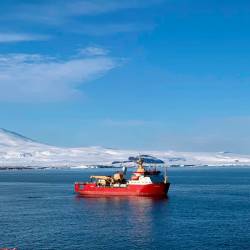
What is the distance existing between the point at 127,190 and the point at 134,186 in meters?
2.15

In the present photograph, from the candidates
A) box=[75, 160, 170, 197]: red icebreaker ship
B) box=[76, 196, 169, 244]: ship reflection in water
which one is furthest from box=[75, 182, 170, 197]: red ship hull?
box=[76, 196, 169, 244]: ship reflection in water

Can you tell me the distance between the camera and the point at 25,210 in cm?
9831

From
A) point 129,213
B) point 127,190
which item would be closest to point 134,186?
point 127,190

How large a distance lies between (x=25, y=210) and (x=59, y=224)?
20.5m

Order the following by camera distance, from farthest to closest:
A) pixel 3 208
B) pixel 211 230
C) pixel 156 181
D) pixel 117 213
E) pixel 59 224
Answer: pixel 156 181 < pixel 3 208 < pixel 117 213 < pixel 59 224 < pixel 211 230

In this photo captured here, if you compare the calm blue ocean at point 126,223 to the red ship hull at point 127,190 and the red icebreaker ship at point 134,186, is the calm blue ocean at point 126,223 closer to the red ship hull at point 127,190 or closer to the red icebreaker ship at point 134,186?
the red ship hull at point 127,190

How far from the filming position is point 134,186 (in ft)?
402

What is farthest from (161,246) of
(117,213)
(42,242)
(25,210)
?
(25,210)

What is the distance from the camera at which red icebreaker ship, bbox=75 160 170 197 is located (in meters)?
120

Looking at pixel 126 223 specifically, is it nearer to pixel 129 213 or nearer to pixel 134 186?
pixel 129 213

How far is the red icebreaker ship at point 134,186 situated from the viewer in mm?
120375

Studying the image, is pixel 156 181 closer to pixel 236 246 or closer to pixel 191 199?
pixel 191 199

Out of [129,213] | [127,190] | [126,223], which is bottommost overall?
[126,223]

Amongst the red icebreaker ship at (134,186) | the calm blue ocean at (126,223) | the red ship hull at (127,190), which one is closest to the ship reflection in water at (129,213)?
the calm blue ocean at (126,223)
